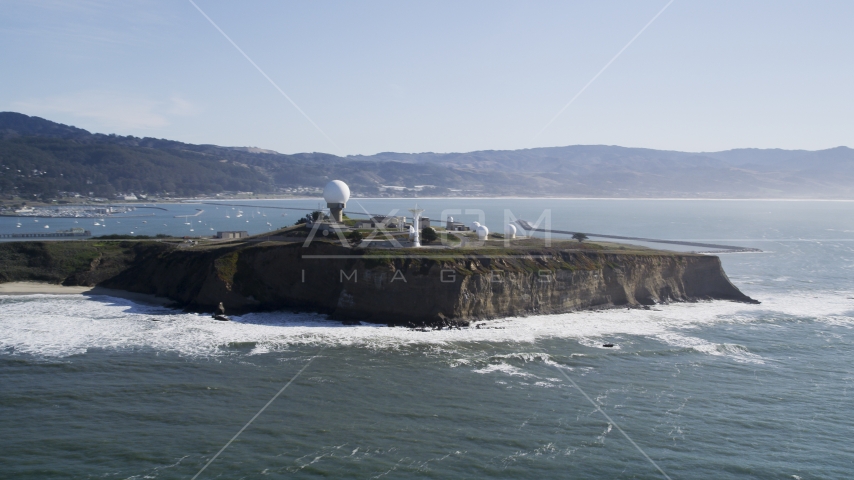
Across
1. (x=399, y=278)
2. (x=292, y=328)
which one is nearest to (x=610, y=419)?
(x=399, y=278)

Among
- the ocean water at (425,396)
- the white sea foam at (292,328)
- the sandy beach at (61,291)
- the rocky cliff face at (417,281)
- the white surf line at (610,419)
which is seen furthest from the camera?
the sandy beach at (61,291)

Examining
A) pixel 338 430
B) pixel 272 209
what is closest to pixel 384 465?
pixel 338 430

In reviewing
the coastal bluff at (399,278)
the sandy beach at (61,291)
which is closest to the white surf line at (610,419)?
the coastal bluff at (399,278)

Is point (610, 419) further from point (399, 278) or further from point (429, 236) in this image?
point (429, 236)

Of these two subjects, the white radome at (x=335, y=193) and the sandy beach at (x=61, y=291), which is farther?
the white radome at (x=335, y=193)

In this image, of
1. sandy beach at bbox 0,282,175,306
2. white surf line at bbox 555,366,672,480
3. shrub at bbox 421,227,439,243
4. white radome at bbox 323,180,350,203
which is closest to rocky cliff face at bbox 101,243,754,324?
sandy beach at bbox 0,282,175,306

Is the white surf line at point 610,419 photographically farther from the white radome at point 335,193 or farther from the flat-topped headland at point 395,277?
the white radome at point 335,193

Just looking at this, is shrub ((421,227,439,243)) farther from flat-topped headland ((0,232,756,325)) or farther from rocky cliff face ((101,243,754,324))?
rocky cliff face ((101,243,754,324))
